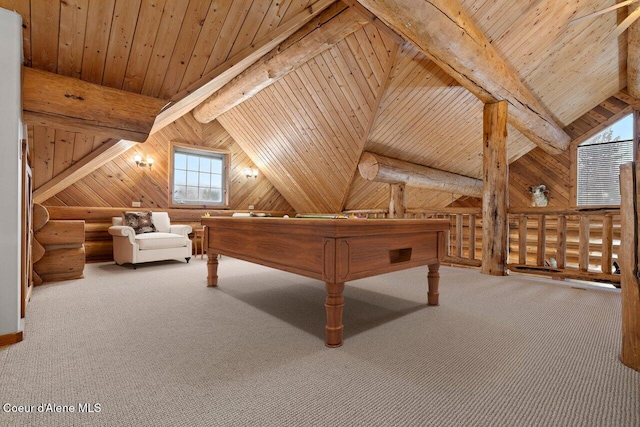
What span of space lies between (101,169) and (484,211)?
6.58m

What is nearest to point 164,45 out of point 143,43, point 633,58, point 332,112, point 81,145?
point 143,43

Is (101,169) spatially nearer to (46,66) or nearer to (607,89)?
(46,66)

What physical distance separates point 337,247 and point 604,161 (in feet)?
27.9

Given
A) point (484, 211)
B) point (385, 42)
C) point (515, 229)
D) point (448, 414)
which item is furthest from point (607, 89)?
point (448, 414)

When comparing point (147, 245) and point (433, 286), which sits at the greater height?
point (147, 245)

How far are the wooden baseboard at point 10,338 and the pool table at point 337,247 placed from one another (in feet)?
4.76

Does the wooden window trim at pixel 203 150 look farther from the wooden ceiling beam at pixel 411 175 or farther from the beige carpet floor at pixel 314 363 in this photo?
the beige carpet floor at pixel 314 363

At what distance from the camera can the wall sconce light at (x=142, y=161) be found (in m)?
5.96

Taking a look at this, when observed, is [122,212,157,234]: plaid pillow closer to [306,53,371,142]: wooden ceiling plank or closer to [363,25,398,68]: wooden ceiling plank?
[306,53,371,142]: wooden ceiling plank

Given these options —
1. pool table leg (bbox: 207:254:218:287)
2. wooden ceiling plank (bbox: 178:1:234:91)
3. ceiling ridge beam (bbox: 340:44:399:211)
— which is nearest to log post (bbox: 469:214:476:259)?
ceiling ridge beam (bbox: 340:44:399:211)

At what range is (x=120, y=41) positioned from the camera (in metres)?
2.15

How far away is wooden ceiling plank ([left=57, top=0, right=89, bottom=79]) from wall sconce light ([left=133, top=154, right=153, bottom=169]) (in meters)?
4.11

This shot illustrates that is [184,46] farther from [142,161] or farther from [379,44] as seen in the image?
[142,161]

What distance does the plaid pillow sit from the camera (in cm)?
499
